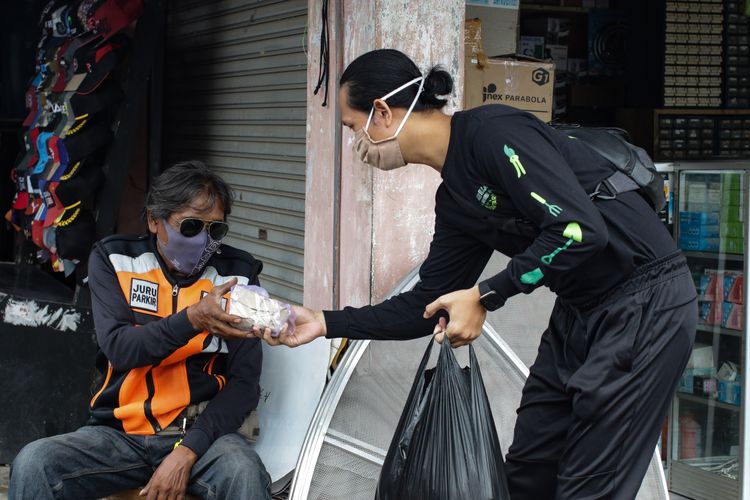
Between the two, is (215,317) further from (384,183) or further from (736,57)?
(736,57)

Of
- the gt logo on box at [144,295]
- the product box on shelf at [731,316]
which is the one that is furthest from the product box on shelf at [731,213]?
the gt logo on box at [144,295]

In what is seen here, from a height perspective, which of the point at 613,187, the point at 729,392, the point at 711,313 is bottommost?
the point at 729,392


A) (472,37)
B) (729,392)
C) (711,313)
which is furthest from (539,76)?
(729,392)

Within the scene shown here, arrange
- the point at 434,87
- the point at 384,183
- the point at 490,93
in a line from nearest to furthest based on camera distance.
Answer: the point at 434,87, the point at 384,183, the point at 490,93

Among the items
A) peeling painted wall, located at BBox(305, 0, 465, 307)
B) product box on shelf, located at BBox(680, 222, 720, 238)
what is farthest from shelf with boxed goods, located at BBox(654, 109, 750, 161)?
peeling painted wall, located at BBox(305, 0, 465, 307)

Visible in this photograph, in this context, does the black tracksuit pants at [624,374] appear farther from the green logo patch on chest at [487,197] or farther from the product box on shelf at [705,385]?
the product box on shelf at [705,385]

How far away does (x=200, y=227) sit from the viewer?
10.4 ft

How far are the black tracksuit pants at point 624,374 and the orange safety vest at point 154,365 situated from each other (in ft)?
4.01

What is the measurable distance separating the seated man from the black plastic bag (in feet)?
1.89

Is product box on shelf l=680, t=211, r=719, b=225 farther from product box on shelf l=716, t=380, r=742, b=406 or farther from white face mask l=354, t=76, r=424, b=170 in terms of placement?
white face mask l=354, t=76, r=424, b=170

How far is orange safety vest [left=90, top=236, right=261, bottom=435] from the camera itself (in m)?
3.20

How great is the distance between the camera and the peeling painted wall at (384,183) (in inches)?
153

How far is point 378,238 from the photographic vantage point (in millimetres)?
3914

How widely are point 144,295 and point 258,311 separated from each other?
484 millimetres
